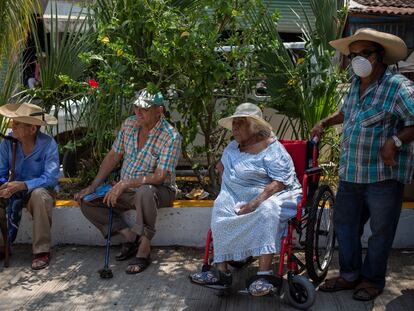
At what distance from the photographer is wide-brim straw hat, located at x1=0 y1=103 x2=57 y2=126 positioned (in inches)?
191

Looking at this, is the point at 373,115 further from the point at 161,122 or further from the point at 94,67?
the point at 94,67

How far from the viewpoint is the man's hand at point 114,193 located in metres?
4.69

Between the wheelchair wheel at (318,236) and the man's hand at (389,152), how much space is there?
51cm

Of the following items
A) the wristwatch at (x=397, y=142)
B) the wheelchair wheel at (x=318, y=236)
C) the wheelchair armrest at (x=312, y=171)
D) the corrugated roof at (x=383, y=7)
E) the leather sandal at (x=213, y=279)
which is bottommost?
the leather sandal at (x=213, y=279)

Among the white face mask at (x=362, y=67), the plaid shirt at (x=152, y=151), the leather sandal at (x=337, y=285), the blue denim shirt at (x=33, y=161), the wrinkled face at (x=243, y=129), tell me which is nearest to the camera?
the white face mask at (x=362, y=67)

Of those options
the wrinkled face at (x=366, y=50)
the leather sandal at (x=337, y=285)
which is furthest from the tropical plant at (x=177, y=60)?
the leather sandal at (x=337, y=285)

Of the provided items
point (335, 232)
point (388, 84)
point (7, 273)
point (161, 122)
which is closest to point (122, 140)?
point (161, 122)

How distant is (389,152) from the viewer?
367cm

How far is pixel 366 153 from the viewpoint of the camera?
386cm

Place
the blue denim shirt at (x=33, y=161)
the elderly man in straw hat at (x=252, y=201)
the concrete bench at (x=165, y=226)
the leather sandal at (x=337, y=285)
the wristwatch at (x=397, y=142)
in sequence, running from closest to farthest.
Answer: the wristwatch at (x=397, y=142), the elderly man in straw hat at (x=252, y=201), the leather sandal at (x=337, y=285), the blue denim shirt at (x=33, y=161), the concrete bench at (x=165, y=226)

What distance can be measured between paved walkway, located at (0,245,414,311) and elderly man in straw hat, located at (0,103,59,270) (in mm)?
254

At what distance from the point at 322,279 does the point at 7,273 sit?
94.2 inches

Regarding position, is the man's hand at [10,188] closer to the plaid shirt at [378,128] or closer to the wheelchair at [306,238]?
the wheelchair at [306,238]

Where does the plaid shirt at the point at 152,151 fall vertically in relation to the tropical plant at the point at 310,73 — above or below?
below
